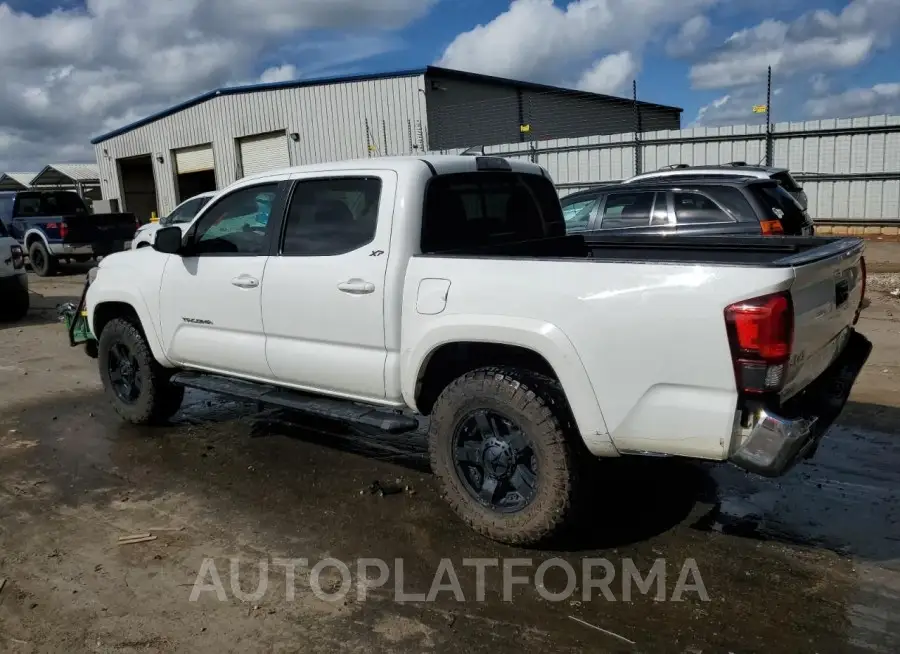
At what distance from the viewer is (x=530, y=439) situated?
3725 mm

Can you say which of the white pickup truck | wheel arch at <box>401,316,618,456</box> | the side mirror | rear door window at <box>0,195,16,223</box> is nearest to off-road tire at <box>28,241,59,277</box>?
rear door window at <box>0,195,16,223</box>

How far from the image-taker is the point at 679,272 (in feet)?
10.4

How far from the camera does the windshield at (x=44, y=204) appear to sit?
18.6 m

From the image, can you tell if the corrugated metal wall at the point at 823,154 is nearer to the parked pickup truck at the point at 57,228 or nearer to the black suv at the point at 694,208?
the black suv at the point at 694,208

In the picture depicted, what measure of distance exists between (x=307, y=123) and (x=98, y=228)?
9087 millimetres

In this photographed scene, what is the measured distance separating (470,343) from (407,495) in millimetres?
1205

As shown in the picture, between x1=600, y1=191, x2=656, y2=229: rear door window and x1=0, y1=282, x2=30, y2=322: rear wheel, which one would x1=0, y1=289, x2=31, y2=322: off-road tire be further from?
x1=600, y1=191, x2=656, y2=229: rear door window

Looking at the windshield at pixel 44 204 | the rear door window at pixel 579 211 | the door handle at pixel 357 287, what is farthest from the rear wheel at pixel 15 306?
the door handle at pixel 357 287

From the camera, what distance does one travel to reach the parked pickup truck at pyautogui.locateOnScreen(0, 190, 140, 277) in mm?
17703

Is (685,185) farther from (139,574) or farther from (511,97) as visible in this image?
(511,97)

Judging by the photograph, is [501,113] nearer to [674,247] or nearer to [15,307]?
[15,307]

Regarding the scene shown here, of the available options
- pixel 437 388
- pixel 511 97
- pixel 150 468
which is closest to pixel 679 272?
pixel 437 388

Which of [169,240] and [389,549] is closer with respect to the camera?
[389,549]

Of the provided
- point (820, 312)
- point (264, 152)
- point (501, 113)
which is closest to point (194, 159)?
point (264, 152)
